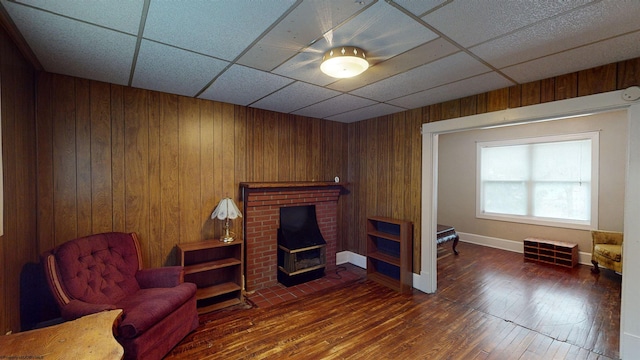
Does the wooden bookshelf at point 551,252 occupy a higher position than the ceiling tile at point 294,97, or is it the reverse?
the ceiling tile at point 294,97

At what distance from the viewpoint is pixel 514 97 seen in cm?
274

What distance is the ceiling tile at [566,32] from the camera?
149 cm

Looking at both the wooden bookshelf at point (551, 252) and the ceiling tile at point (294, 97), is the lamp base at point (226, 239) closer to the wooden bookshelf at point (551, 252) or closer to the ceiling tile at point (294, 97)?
the ceiling tile at point (294, 97)

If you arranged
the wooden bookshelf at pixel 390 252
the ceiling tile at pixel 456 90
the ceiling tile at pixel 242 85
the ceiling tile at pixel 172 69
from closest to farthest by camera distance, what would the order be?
the ceiling tile at pixel 172 69
the ceiling tile at pixel 242 85
the ceiling tile at pixel 456 90
the wooden bookshelf at pixel 390 252

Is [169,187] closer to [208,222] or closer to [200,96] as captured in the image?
[208,222]

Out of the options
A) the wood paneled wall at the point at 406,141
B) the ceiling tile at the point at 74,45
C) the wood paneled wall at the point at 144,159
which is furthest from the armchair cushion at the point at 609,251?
→ the ceiling tile at the point at 74,45

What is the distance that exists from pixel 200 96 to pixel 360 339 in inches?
121

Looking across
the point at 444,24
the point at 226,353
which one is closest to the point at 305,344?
the point at 226,353

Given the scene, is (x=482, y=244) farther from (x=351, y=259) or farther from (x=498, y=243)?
(x=351, y=259)

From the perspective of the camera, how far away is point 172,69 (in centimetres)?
235

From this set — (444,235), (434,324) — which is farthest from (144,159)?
(444,235)

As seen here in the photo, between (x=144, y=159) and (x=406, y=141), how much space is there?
3.21 m

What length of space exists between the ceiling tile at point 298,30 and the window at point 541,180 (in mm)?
5181

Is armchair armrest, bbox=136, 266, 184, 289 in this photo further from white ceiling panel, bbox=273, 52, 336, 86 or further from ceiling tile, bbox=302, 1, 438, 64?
ceiling tile, bbox=302, 1, 438, 64
